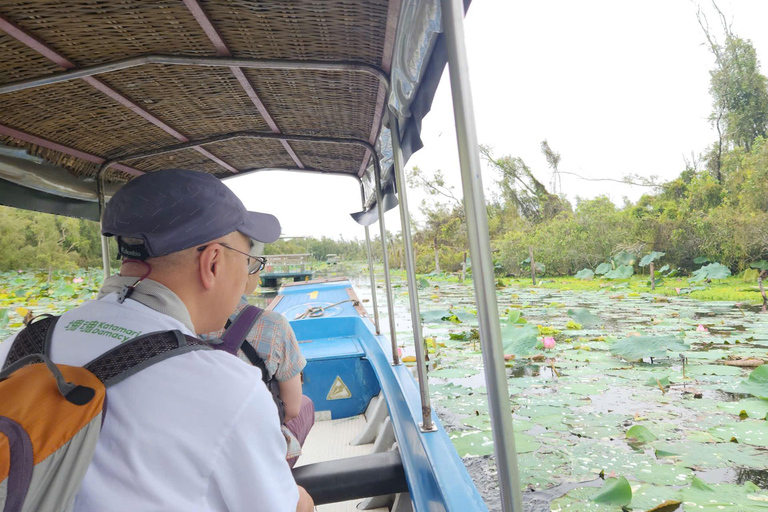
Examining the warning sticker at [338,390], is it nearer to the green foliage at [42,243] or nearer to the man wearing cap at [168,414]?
the man wearing cap at [168,414]

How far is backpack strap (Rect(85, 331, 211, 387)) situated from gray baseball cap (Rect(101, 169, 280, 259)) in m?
0.16

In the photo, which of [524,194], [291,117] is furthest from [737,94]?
[291,117]

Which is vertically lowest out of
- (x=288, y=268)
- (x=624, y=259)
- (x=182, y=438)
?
(x=624, y=259)

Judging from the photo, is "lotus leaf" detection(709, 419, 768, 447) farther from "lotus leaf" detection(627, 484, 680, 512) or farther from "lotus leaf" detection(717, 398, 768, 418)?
"lotus leaf" detection(627, 484, 680, 512)

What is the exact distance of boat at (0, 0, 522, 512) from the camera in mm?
970

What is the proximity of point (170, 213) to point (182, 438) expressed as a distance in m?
0.30

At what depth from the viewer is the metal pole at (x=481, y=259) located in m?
0.73

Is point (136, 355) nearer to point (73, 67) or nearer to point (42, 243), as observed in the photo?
point (73, 67)

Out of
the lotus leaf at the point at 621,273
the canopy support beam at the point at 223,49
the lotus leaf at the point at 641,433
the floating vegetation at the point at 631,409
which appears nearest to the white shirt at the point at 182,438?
the canopy support beam at the point at 223,49

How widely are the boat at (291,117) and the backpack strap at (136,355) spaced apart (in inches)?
17.3

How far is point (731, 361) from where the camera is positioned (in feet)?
11.4

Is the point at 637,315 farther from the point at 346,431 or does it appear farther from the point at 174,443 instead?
the point at 174,443

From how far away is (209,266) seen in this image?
641mm

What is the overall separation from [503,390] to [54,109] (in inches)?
64.4
